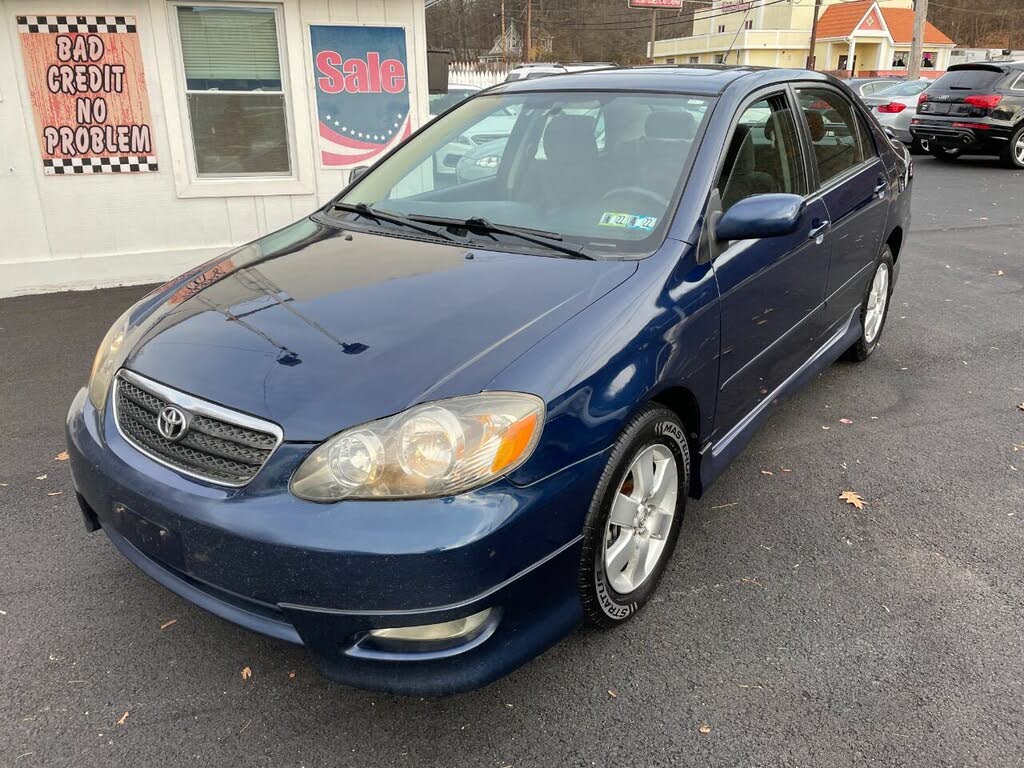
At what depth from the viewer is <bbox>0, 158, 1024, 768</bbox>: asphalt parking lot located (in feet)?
7.18

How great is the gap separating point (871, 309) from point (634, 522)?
3.12 m

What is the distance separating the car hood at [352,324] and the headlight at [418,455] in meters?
0.05

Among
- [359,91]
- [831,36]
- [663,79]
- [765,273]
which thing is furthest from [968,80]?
[831,36]

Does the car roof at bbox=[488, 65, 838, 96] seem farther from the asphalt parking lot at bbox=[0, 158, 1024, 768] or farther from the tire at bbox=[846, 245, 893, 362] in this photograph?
the asphalt parking lot at bbox=[0, 158, 1024, 768]

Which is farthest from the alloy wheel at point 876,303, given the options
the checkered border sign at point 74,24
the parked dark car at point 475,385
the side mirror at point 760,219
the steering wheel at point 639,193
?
the checkered border sign at point 74,24

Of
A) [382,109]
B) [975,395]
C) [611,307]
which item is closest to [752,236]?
[611,307]

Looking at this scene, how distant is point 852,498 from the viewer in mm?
3475

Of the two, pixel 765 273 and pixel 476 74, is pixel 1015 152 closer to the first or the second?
pixel 476 74

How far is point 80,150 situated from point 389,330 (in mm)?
5688

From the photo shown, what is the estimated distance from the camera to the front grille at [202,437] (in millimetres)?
2033

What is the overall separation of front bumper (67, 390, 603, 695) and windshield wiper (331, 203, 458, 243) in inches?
48.0

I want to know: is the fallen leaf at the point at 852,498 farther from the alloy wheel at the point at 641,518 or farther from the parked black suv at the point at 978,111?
the parked black suv at the point at 978,111

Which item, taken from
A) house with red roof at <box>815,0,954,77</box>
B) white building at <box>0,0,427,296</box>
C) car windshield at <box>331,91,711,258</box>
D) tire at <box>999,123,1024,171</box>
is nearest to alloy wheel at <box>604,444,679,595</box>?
car windshield at <box>331,91,711,258</box>

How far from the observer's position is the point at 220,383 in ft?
7.06
